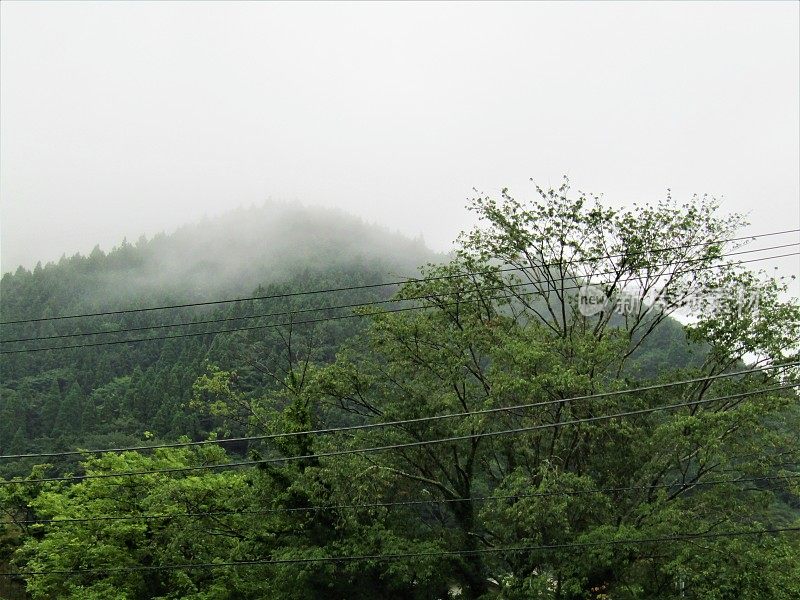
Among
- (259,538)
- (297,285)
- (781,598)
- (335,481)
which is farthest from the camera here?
(297,285)

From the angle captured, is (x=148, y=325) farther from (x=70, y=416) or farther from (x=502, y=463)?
(x=502, y=463)

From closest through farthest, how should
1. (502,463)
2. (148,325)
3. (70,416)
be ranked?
(502,463)
(70,416)
(148,325)

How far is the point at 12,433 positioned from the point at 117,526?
49.9m

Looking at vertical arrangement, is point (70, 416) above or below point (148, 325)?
below

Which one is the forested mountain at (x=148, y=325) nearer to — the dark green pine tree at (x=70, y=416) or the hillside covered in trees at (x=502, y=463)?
the dark green pine tree at (x=70, y=416)

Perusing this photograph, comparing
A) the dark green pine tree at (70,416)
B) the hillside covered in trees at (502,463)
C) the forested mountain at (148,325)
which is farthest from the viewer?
the dark green pine tree at (70,416)

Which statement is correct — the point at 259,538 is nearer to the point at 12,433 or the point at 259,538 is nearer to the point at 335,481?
the point at 335,481

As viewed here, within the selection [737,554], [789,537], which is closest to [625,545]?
[737,554]

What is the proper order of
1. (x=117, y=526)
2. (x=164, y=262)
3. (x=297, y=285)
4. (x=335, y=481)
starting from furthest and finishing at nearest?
(x=164, y=262) → (x=297, y=285) → (x=117, y=526) → (x=335, y=481)

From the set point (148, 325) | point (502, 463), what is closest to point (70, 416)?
point (148, 325)

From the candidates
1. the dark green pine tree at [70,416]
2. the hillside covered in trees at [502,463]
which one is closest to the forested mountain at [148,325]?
the dark green pine tree at [70,416]

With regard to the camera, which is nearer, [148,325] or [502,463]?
[502,463]

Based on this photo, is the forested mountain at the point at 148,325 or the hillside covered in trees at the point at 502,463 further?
the forested mountain at the point at 148,325

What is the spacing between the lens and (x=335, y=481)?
1602 cm
